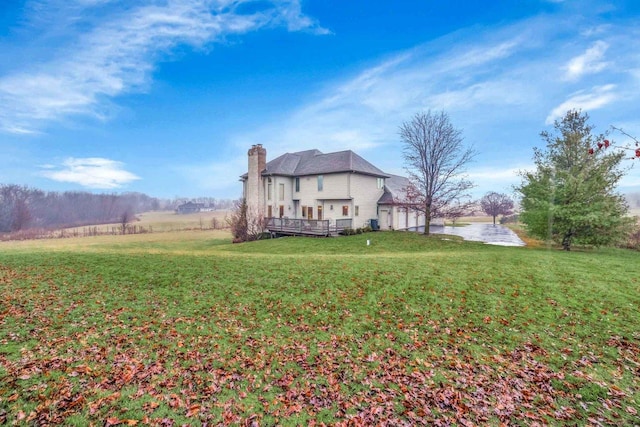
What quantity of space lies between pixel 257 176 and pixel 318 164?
22.9ft

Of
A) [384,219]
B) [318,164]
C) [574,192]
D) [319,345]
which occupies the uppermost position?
[318,164]

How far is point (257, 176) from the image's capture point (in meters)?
31.1

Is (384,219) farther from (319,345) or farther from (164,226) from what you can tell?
(164,226)

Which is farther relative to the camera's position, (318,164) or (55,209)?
(55,209)

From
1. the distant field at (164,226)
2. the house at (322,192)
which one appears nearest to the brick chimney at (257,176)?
the house at (322,192)

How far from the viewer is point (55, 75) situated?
19.7 metres

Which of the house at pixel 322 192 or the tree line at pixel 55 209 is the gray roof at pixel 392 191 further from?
the tree line at pixel 55 209

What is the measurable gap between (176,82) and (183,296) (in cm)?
2852

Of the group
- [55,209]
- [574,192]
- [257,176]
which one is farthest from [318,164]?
[55,209]

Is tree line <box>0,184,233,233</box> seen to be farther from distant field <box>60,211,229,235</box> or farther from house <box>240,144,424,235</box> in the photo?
house <box>240,144,424,235</box>

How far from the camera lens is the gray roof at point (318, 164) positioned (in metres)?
29.3

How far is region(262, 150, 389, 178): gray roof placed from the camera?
2930cm

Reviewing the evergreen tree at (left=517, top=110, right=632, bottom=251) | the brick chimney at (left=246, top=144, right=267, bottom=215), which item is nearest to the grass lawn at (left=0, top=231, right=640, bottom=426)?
the evergreen tree at (left=517, top=110, right=632, bottom=251)

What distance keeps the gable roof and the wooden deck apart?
5.28m
